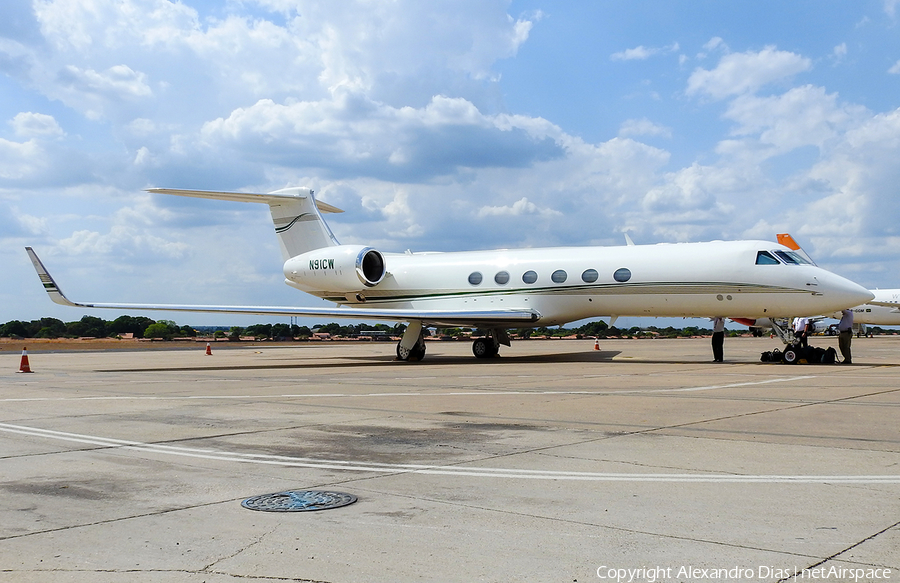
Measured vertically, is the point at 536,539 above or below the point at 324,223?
below

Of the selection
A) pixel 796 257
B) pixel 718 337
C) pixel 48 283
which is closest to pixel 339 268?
pixel 48 283

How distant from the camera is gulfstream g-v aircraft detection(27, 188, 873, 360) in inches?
759

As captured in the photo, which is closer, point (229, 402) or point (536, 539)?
point (536, 539)

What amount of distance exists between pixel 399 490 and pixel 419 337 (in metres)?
18.0

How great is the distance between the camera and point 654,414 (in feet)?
30.6

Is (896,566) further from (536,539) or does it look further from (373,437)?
(373,437)

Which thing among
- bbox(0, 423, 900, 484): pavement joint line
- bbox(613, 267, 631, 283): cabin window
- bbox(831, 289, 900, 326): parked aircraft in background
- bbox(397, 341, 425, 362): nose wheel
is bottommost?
bbox(0, 423, 900, 484): pavement joint line

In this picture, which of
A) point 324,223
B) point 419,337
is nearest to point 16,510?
point 419,337

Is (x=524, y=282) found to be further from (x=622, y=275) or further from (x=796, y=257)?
(x=796, y=257)

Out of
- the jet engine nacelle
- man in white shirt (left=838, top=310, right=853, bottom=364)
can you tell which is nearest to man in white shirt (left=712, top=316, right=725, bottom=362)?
man in white shirt (left=838, top=310, right=853, bottom=364)

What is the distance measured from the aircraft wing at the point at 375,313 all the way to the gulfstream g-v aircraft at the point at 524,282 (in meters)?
0.03

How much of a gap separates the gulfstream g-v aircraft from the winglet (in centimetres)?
3

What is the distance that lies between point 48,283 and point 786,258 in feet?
63.6

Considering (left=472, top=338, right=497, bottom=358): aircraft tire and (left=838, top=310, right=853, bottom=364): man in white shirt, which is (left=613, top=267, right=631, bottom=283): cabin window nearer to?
(left=472, top=338, right=497, bottom=358): aircraft tire
